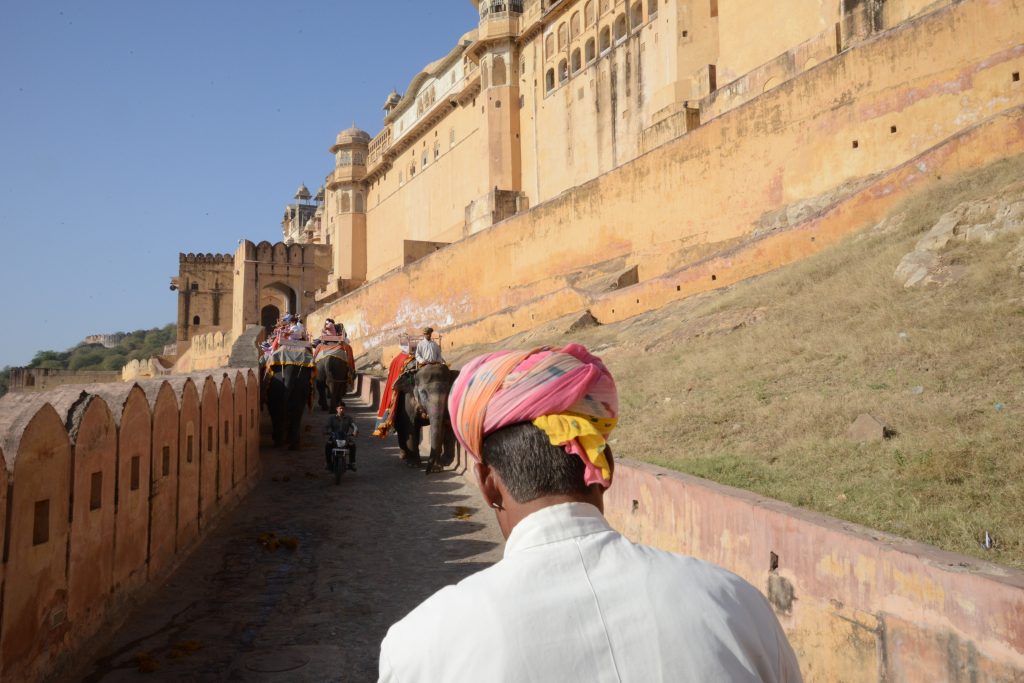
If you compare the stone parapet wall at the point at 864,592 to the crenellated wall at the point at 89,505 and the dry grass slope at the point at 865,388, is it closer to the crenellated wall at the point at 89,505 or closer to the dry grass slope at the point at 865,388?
the dry grass slope at the point at 865,388

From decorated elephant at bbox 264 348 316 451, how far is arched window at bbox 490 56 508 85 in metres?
24.7

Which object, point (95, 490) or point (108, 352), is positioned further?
point (108, 352)

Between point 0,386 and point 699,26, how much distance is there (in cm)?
7168

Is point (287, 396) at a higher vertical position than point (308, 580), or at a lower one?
higher

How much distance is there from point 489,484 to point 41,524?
3.31m

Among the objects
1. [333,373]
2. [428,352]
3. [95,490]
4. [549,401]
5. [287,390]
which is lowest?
[95,490]

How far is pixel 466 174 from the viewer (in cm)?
3812

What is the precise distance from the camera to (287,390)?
1173 cm

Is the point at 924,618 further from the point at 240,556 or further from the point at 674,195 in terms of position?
the point at 674,195

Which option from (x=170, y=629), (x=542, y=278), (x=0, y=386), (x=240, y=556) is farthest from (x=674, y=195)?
(x=0, y=386)

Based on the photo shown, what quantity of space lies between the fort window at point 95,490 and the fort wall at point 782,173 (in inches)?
424

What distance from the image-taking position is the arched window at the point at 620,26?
28.3 m

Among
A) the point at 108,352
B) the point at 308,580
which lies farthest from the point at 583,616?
the point at 108,352

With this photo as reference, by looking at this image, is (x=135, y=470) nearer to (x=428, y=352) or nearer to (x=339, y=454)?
(x=339, y=454)
